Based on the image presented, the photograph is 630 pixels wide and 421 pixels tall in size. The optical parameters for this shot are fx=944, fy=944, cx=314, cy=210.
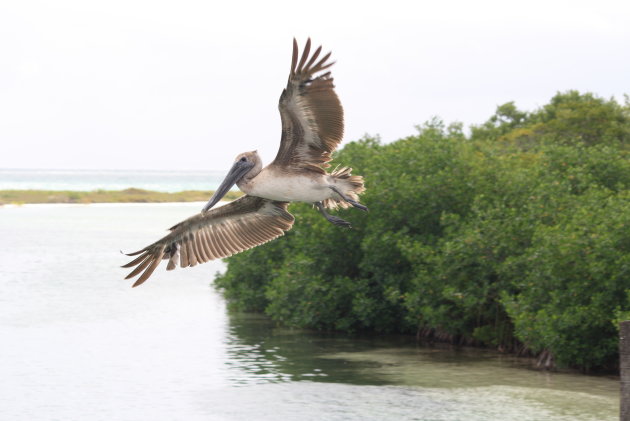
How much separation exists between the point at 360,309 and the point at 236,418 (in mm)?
6910

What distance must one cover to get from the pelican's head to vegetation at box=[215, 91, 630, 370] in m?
13.4

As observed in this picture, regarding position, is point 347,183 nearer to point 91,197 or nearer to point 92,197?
point 92,197

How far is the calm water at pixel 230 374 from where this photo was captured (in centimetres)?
2384

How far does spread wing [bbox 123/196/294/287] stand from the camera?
12.2 meters

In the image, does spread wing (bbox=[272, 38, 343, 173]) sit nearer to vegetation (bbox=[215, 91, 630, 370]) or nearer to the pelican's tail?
the pelican's tail

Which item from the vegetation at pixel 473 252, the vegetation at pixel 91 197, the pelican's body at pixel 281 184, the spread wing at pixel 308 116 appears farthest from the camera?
the vegetation at pixel 91 197

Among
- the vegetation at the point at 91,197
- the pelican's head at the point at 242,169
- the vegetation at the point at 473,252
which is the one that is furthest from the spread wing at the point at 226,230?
the vegetation at the point at 91,197

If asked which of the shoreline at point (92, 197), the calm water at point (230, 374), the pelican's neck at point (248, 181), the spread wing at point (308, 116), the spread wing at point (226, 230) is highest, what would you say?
the shoreline at point (92, 197)

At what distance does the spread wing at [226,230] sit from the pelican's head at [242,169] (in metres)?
1.83

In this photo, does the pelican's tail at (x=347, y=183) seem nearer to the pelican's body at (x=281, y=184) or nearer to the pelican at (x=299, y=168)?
the pelican at (x=299, y=168)

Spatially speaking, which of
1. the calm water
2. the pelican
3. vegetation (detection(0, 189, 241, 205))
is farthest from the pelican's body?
vegetation (detection(0, 189, 241, 205))

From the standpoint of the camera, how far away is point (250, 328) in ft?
119

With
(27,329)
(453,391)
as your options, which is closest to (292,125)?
(453,391)

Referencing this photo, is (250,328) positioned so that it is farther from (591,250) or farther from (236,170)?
(236,170)
